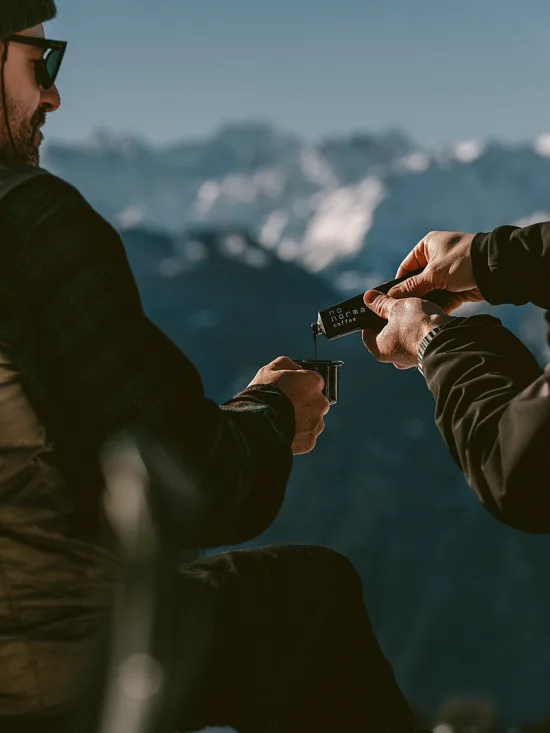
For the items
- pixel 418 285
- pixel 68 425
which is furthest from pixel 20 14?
pixel 418 285

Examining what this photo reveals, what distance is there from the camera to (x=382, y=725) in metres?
1.76

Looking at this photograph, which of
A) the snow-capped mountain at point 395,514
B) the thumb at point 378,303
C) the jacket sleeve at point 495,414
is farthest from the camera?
the snow-capped mountain at point 395,514

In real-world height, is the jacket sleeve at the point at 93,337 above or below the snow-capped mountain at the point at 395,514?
above

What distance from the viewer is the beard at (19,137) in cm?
161

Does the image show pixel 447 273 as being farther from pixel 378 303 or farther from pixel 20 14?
pixel 20 14

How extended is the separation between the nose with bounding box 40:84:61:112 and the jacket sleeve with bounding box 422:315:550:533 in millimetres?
902

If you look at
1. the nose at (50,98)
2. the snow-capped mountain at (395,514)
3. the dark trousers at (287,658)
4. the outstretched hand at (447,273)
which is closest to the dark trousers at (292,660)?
the dark trousers at (287,658)

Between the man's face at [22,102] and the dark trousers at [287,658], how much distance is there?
35.4 inches

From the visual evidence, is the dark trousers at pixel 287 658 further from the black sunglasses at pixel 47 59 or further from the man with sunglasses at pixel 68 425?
the black sunglasses at pixel 47 59

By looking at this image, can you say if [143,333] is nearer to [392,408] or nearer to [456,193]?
[392,408]

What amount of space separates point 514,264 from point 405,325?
581 mm

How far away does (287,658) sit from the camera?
69.3 inches

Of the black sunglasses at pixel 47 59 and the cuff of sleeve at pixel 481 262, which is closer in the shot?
the black sunglasses at pixel 47 59

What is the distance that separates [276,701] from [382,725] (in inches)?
8.9
